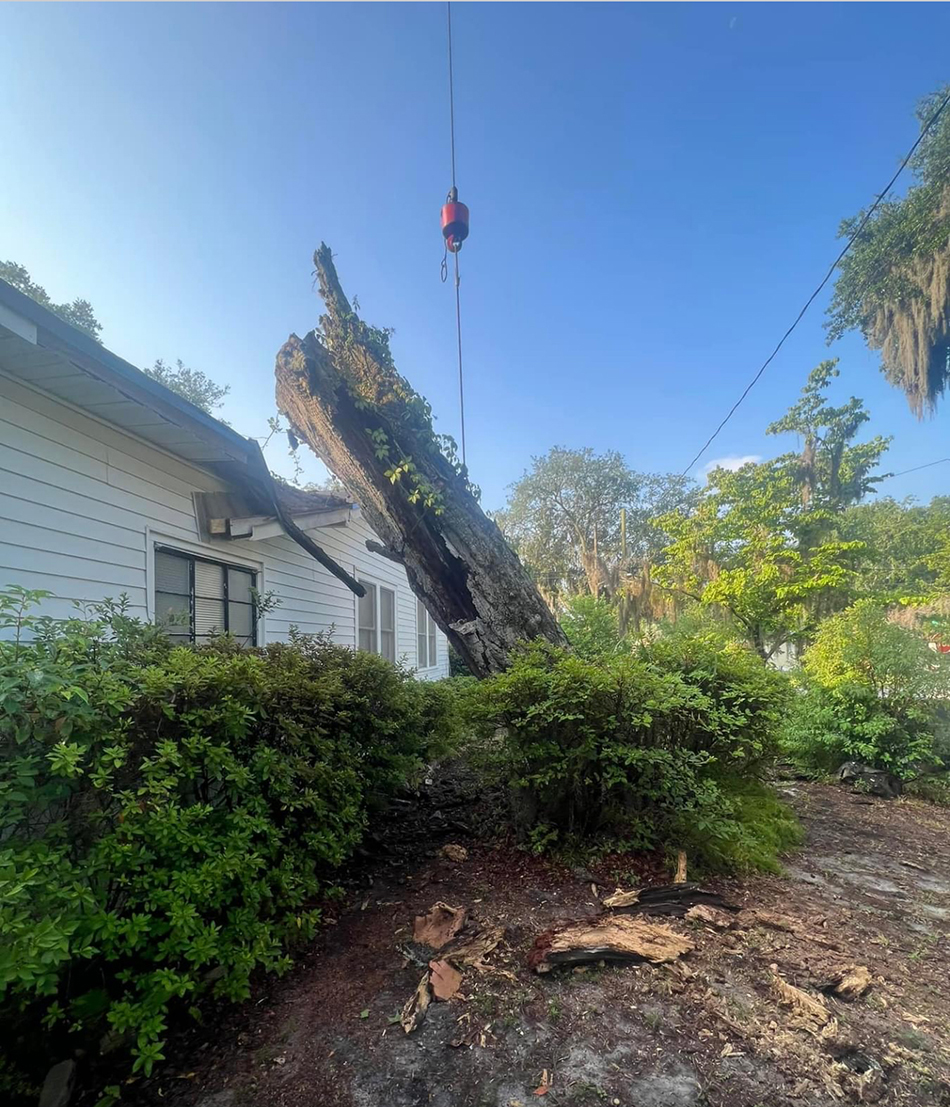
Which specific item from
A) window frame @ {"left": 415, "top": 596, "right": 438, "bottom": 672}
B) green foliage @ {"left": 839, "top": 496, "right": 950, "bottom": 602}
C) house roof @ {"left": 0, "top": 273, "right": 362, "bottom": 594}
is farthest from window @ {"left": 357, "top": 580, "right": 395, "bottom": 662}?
green foliage @ {"left": 839, "top": 496, "right": 950, "bottom": 602}

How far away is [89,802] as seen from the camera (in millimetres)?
1700

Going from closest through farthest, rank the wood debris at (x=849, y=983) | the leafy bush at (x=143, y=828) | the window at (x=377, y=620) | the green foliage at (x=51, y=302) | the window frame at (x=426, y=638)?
the leafy bush at (x=143, y=828), the wood debris at (x=849, y=983), the window at (x=377, y=620), the window frame at (x=426, y=638), the green foliage at (x=51, y=302)

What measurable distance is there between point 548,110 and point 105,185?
20.2ft

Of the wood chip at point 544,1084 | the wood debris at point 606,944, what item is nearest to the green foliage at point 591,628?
the wood debris at point 606,944

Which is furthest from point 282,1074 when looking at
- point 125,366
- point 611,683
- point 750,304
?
point 750,304

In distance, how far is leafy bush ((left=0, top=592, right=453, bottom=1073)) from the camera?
4.82ft

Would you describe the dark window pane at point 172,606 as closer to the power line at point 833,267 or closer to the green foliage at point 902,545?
the power line at point 833,267

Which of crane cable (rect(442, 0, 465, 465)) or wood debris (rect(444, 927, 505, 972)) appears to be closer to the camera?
wood debris (rect(444, 927, 505, 972))

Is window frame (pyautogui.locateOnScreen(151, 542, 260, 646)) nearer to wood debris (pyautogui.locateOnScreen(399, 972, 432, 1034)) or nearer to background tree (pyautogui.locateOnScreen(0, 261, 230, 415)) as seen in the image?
wood debris (pyautogui.locateOnScreen(399, 972, 432, 1034))

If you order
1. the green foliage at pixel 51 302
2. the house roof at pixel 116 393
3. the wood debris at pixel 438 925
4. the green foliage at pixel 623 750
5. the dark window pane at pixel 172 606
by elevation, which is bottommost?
the wood debris at pixel 438 925

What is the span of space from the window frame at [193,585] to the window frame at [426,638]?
5.48 m

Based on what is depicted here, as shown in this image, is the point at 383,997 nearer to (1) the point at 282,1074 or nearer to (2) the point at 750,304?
(1) the point at 282,1074

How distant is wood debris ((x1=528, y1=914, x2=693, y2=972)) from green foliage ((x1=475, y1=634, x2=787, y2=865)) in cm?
68

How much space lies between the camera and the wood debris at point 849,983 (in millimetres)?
1948
